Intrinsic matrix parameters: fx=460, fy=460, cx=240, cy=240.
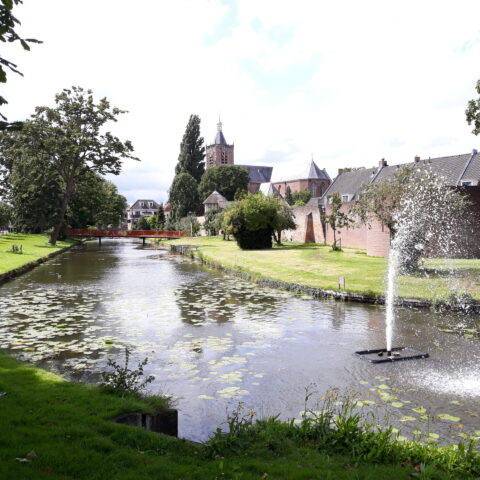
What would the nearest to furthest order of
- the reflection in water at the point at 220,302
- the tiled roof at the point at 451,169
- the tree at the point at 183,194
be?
the reflection in water at the point at 220,302
the tiled roof at the point at 451,169
the tree at the point at 183,194

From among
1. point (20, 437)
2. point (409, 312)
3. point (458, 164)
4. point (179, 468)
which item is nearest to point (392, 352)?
point (409, 312)

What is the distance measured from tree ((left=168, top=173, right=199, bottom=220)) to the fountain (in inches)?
2598

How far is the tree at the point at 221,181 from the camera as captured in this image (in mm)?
93188

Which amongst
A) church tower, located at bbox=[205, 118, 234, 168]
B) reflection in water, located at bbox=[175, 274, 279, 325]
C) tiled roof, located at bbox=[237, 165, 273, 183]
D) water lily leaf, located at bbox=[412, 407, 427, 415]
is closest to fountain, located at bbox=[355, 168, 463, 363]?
reflection in water, located at bbox=[175, 274, 279, 325]

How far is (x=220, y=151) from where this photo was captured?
128625 millimetres

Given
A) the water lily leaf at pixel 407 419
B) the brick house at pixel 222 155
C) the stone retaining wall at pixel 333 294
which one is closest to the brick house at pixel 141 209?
the brick house at pixel 222 155

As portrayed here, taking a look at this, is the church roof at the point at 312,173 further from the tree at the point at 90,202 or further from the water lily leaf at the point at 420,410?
the water lily leaf at the point at 420,410

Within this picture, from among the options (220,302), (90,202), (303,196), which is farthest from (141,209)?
(220,302)

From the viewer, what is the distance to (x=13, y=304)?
50.6 ft

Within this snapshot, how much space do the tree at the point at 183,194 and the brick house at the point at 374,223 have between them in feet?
96.6

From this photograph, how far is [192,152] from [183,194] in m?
10.9

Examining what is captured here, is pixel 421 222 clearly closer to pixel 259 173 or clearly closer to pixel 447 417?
pixel 447 417

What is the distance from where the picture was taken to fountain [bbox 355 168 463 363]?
21.6 m

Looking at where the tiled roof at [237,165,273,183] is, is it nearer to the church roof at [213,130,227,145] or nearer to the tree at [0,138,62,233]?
the church roof at [213,130,227,145]
